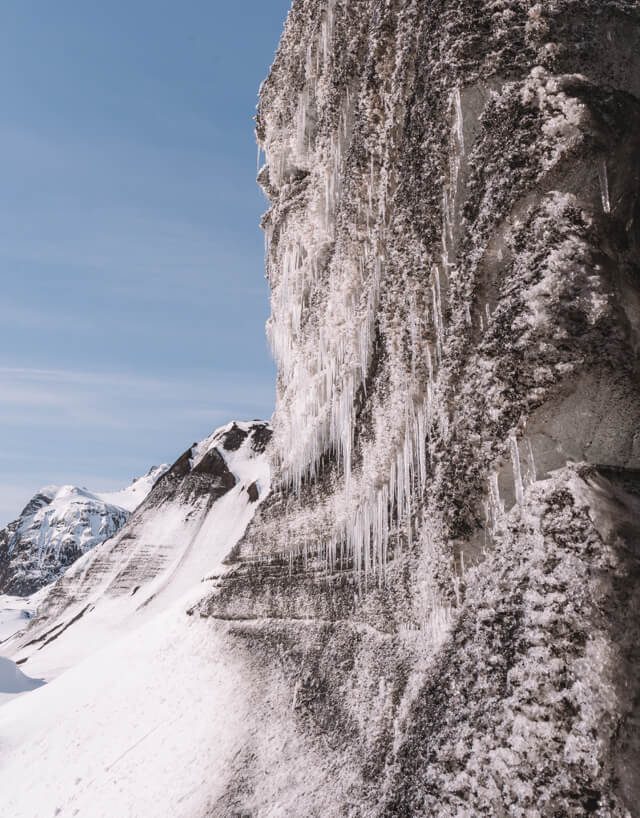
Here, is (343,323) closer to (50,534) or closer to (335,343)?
(335,343)

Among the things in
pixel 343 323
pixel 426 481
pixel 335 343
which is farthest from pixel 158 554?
pixel 426 481

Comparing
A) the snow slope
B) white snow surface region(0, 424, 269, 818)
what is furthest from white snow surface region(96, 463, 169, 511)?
white snow surface region(0, 424, 269, 818)

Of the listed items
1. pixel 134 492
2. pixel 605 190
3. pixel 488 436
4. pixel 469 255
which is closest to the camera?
pixel 605 190

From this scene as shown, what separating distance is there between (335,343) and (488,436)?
6.43 meters

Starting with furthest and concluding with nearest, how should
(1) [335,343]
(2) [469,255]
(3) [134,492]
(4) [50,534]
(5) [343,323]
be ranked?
(3) [134,492] → (4) [50,534] → (1) [335,343] → (5) [343,323] → (2) [469,255]

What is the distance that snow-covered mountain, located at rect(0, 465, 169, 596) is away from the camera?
102 meters

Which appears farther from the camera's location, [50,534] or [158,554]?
[50,534]

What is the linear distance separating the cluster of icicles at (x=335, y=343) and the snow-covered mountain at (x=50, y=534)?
3445 inches

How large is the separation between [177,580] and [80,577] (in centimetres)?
836

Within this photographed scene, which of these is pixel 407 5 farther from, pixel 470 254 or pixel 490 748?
pixel 490 748

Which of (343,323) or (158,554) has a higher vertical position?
(343,323)

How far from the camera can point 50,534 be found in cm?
10962

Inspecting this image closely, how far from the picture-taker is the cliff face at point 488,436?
4.48 m

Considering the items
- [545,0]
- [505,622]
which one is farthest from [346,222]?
[505,622]
